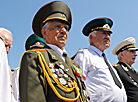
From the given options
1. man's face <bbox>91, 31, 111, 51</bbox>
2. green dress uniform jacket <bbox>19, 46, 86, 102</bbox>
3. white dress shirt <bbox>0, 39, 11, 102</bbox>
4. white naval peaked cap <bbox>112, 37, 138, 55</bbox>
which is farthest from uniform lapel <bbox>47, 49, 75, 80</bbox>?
white naval peaked cap <bbox>112, 37, 138, 55</bbox>

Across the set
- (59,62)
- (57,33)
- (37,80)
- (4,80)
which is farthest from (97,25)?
(4,80)

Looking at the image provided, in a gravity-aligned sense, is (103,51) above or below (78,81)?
above

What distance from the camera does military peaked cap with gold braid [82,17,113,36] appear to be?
5.29m

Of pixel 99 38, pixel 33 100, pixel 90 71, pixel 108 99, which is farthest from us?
pixel 99 38

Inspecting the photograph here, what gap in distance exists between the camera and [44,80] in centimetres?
266

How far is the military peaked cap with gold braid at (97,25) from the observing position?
17.3ft

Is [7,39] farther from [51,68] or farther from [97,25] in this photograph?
[97,25]

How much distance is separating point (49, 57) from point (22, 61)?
0.39 m

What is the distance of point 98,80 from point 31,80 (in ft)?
6.92

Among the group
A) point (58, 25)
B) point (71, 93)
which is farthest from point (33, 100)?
point (58, 25)

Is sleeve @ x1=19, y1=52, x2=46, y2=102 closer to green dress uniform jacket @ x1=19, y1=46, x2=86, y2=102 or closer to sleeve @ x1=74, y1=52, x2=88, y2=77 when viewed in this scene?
green dress uniform jacket @ x1=19, y1=46, x2=86, y2=102

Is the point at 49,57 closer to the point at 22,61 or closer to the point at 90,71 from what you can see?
the point at 22,61

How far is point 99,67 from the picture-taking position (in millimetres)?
4535

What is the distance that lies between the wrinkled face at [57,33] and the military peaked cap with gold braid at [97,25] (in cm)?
211
